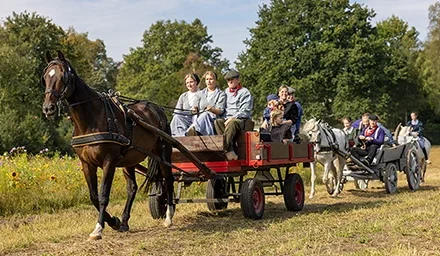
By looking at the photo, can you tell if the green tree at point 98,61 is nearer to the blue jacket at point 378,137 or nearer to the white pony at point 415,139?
the white pony at point 415,139

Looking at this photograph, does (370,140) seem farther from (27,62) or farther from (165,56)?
(165,56)

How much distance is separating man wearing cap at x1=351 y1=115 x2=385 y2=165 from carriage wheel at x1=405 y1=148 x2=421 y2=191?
111 cm

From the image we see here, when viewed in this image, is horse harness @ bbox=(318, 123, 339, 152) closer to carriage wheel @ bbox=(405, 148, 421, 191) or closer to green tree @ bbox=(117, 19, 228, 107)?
carriage wheel @ bbox=(405, 148, 421, 191)

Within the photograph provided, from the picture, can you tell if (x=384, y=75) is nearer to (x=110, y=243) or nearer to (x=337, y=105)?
(x=337, y=105)

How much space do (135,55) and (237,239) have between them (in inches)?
2000

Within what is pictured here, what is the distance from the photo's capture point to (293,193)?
10375 mm

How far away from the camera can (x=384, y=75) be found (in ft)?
134

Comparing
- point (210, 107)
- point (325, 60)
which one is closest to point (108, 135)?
point (210, 107)

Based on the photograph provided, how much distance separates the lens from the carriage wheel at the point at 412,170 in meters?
14.7

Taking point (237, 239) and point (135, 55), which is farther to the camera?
point (135, 55)

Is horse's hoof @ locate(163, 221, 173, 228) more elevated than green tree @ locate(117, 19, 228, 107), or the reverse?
green tree @ locate(117, 19, 228, 107)

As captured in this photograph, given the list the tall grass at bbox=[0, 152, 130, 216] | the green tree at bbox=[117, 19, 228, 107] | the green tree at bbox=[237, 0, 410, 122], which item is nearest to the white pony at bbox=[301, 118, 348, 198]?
the tall grass at bbox=[0, 152, 130, 216]

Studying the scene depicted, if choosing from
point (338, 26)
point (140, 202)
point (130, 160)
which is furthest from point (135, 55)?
point (130, 160)

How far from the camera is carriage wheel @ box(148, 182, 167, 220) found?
9430mm
